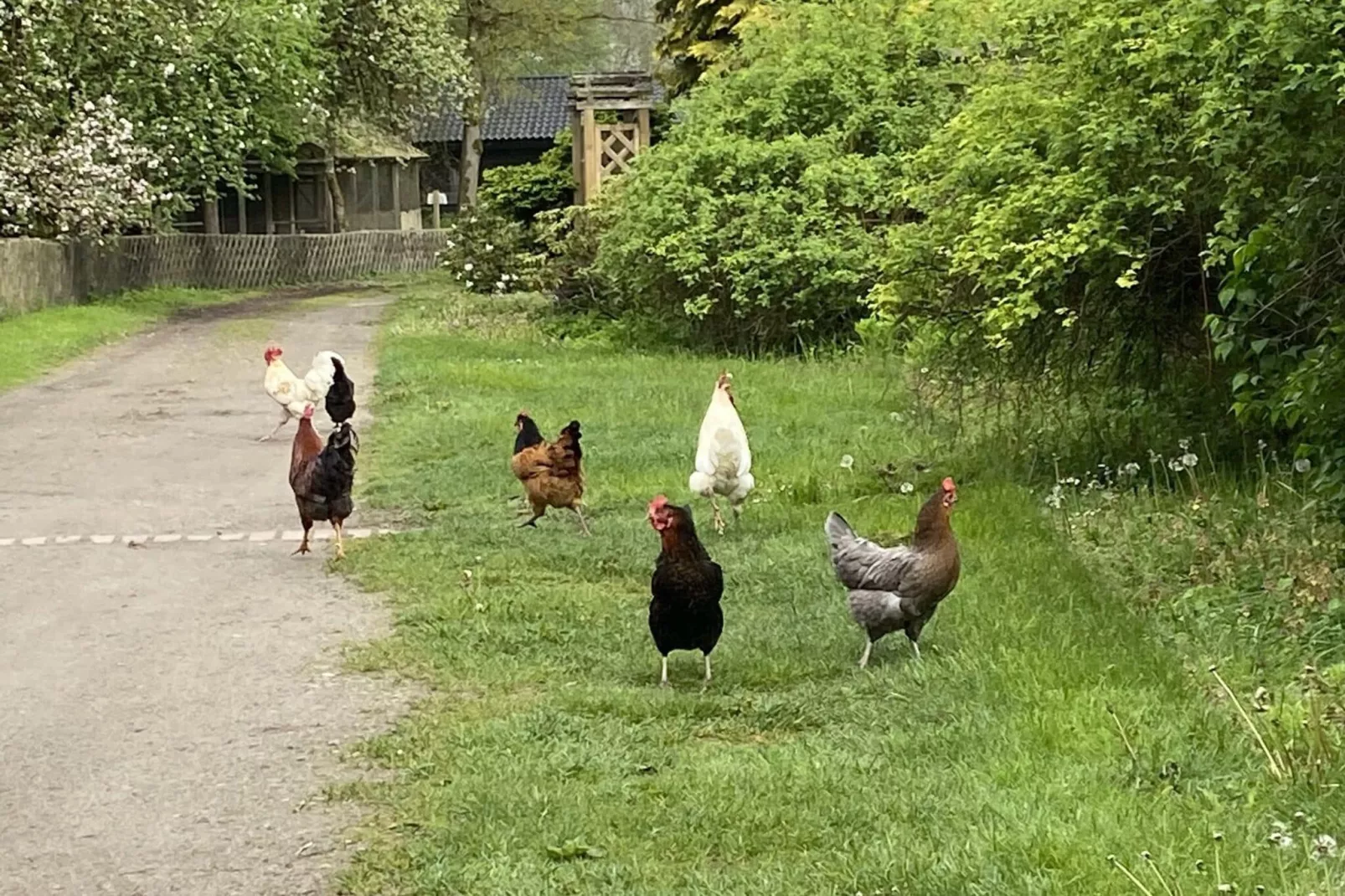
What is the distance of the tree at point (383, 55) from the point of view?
136 ft

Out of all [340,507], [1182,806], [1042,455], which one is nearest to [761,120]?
[1042,455]

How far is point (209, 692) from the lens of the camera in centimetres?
753

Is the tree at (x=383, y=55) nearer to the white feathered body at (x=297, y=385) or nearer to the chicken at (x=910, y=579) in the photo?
the white feathered body at (x=297, y=385)

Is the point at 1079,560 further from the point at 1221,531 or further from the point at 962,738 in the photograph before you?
the point at 962,738

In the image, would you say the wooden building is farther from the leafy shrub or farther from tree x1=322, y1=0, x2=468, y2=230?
the leafy shrub

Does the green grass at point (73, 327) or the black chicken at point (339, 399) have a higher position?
the black chicken at point (339, 399)

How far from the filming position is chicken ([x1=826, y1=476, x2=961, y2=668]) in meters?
7.26

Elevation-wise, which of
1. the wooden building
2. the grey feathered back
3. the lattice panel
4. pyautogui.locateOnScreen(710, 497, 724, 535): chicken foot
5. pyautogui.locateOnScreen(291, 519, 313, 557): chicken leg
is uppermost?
the lattice panel

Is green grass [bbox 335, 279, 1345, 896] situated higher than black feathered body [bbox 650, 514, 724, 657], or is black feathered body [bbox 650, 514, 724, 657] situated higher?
black feathered body [bbox 650, 514, 724, 657]

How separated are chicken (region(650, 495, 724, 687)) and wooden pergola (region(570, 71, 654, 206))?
21.5 m

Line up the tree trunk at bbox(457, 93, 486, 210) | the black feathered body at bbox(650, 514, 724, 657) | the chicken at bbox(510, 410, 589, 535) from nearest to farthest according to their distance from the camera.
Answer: the black feathered body at bbox(650, 514, 724, 657), the chicken at bbox(510, 410, 589, 535), the tree trunk at bbox(457, 93, 486, 210)

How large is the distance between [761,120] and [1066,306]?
38.7 ft

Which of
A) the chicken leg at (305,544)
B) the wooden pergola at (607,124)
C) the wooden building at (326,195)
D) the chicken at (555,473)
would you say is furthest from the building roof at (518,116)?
the chicken leg at (305,544)

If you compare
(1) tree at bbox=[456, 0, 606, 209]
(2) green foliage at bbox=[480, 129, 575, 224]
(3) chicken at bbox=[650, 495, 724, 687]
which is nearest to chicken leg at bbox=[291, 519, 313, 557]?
(3) chicken at bbox=[650, 495, 724, 687]
